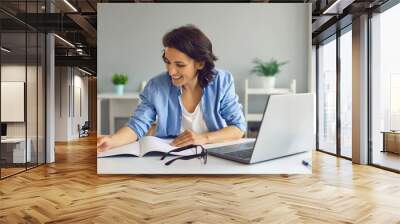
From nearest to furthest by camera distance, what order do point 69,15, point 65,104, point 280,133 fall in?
point 280,133 < point 69,15 < point 65,104

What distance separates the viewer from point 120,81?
18.2 feet

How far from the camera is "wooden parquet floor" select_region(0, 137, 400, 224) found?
3.78 metres

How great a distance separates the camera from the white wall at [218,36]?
5.58 meters

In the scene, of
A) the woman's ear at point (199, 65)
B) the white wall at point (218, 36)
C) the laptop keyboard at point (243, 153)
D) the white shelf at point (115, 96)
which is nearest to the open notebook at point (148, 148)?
the laptop keyboard at point (243, 153)

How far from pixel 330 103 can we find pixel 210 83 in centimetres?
495

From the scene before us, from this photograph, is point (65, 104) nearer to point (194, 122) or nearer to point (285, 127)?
point (194, 122)

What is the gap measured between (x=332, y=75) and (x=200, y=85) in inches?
193

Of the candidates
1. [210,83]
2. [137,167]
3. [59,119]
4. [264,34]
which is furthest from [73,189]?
[59,119]

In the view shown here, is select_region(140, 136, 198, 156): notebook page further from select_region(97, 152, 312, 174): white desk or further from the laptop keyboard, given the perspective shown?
the laptop keyboard

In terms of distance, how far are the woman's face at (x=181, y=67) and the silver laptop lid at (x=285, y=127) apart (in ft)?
3.74

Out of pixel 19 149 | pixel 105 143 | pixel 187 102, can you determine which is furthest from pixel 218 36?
pixel 19 149

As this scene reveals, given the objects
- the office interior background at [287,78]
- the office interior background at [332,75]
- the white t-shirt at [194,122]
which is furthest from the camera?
the office interior background at [332,75]

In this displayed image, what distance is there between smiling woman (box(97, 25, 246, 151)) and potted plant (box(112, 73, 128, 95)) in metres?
0.30

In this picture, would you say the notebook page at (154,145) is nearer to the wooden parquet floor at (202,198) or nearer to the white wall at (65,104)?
the wooden parquet floor at (202,198)
